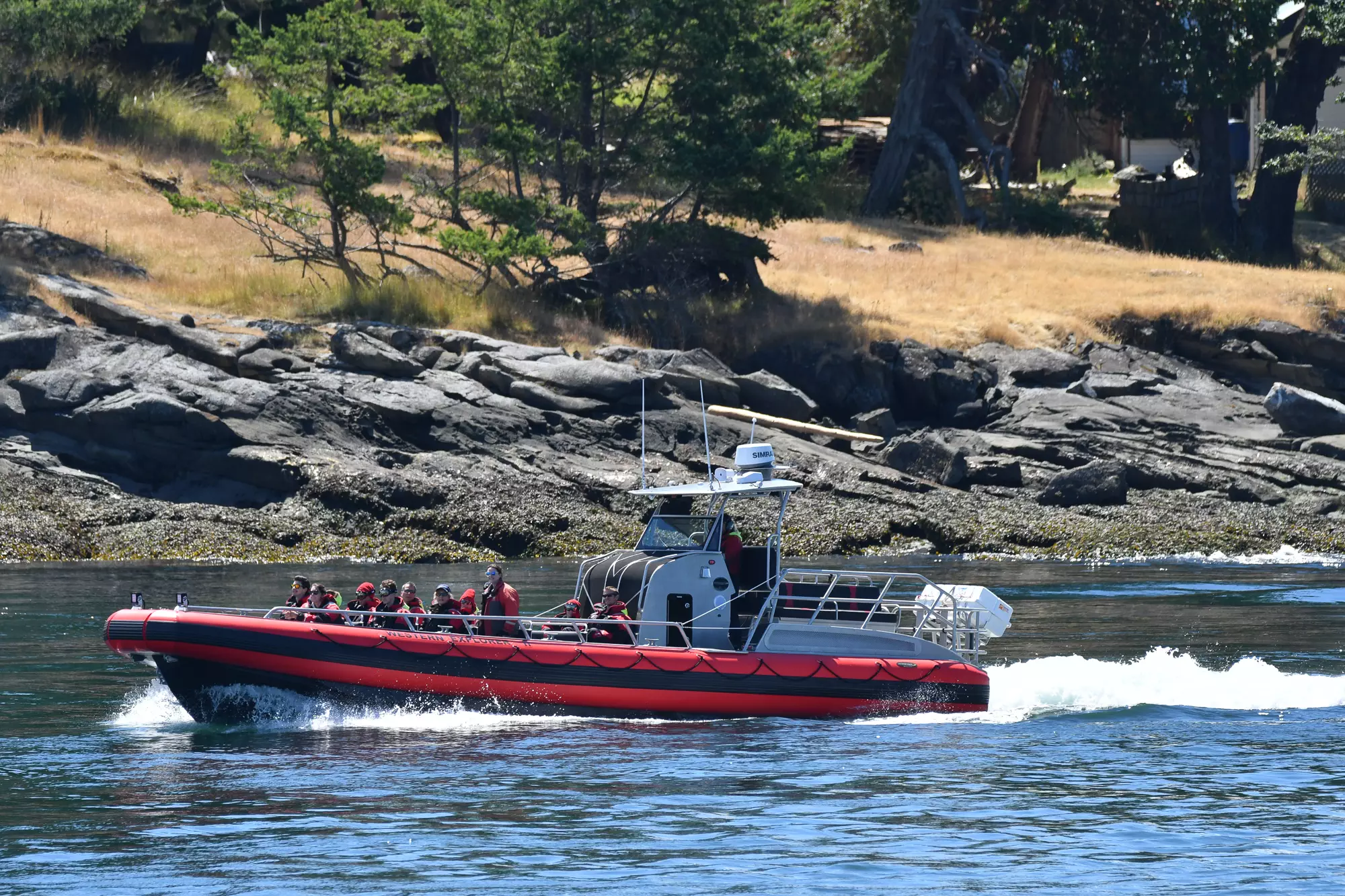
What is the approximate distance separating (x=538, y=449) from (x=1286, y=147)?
1368 inches

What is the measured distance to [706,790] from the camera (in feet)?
42.3

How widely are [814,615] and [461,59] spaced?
26.9 metres

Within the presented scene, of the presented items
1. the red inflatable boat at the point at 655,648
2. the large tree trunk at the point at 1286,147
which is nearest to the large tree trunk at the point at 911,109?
the large tree trunk at the point at 1286,147

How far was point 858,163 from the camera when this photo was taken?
62406 mm

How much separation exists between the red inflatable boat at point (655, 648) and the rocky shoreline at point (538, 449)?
12.0m

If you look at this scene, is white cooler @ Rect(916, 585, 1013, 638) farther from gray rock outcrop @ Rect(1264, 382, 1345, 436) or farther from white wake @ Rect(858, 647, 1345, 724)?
gray rock outcrop @ Rect(1264, 382, 1345, 436)

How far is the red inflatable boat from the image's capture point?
15.3m

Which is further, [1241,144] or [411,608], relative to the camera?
[1241,144]

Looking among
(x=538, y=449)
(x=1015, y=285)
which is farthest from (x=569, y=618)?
(x=1015, y=285)

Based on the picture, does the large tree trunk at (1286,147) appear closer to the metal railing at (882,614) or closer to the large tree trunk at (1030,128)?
the large tree trunk at (1030,128)

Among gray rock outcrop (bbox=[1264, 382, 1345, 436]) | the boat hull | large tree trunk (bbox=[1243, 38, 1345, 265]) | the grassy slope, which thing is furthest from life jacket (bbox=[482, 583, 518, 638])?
large tree trunk (bbox=[1243, 38, 1345, 265])

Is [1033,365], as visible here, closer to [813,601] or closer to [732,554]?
Answer: [813,601]

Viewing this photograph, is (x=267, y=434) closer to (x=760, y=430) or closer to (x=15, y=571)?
(x=15, y=571)

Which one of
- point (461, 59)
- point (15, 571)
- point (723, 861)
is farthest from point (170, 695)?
point (461, 59)
